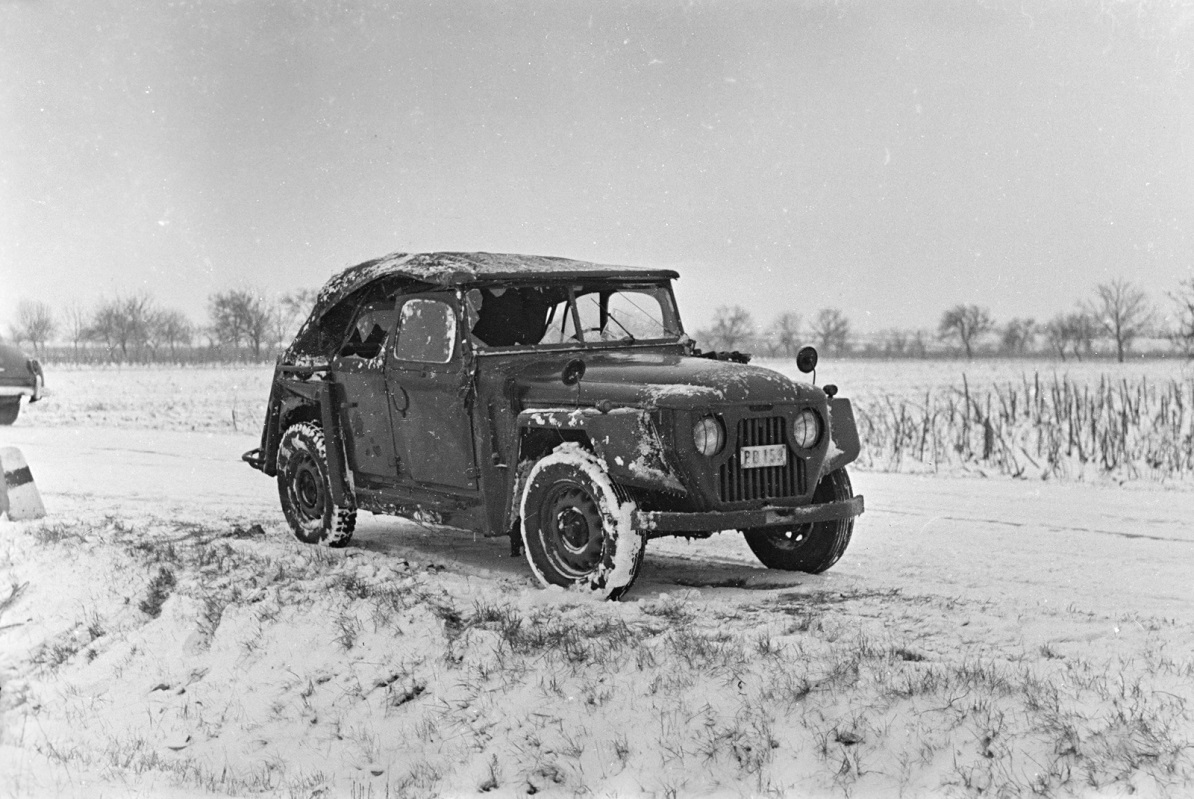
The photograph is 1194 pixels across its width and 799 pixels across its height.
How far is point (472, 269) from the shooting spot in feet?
26.2

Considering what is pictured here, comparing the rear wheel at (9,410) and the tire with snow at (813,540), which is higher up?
the rear wheel at (9,410)

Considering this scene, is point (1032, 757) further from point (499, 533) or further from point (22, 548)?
point (22, 548)

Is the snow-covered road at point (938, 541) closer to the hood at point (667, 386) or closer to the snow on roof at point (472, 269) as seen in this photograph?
the hood at point (667, 386)

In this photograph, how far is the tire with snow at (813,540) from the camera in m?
7.55

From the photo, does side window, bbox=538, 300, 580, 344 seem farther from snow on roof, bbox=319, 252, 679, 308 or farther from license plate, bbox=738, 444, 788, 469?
license plate, bbox=738, 444, 788, 469

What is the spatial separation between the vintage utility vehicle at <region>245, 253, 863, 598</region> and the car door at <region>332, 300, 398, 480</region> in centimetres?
2

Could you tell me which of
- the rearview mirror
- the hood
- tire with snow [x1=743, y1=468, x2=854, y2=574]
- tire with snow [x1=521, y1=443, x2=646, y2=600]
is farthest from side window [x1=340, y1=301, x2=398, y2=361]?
tire with snow [x1=743, y1=468, x2=854, y2=574]

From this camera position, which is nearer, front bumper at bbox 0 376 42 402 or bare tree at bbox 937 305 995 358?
front bumper at bbox 0 376 42 402

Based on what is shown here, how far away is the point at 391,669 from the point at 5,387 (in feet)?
55.1

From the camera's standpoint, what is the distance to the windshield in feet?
26.2

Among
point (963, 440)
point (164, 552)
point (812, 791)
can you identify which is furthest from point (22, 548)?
point (963, 440)

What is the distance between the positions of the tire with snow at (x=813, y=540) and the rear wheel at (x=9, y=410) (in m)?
17.4

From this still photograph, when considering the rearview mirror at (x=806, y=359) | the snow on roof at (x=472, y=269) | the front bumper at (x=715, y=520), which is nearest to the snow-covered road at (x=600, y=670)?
the front bumper at (x=715, y=520)

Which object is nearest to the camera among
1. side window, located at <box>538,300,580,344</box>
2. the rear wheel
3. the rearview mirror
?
the rearview mirror
